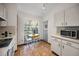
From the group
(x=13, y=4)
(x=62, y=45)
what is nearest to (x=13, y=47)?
(x=13, y=4)

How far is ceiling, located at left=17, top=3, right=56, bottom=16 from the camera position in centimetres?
143

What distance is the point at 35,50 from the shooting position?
1.55 metres

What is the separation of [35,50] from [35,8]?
0.68 meters

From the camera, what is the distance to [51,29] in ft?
5.17

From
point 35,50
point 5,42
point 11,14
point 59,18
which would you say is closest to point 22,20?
point 11,14

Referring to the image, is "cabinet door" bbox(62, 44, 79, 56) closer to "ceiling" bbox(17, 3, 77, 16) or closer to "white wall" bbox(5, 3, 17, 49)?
"ceiling" bbox(17, 3, 77, 16)

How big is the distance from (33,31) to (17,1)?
530mm

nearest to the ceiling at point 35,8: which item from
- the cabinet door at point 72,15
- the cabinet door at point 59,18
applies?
the cabinet door at point 59,18

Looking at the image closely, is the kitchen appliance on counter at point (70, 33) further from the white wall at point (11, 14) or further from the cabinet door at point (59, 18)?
the white wall at point (11, 14)

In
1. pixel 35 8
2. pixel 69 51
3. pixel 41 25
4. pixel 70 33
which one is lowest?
pixel 69 51

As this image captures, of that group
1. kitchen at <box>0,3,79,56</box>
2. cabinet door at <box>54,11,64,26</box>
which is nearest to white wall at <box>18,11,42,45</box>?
kitchen at <box>0,3,79,56</box>

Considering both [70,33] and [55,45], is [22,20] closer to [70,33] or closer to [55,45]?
[55,45]

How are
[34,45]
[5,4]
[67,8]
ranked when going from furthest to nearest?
[34,45] → [67,8] → [5,4]

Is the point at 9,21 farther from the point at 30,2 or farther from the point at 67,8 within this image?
the point at 67,8
